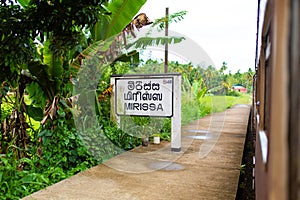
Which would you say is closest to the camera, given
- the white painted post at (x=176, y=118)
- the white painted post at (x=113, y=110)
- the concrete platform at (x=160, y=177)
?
the concrete platform at (x=160, y=177)

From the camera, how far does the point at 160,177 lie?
3.71 m

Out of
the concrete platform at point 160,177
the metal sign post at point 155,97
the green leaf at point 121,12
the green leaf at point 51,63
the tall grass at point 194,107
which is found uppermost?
the green leaf at point 121,12

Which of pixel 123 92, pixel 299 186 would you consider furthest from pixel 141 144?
pixel 299 186

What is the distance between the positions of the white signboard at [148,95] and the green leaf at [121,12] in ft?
2.96

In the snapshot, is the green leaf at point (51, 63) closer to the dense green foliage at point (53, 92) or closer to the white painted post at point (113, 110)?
the dense green foliage at point (53, 92)

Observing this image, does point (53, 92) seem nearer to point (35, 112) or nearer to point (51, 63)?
point (51, 63)

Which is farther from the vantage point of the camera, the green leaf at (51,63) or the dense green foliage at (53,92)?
the green leaf at (51,63)

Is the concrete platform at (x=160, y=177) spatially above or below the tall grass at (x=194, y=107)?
below

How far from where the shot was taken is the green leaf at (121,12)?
4660mm

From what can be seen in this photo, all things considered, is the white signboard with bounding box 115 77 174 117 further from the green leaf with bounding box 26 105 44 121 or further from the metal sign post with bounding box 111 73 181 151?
the green leaf with bounding box 26 105 44 121

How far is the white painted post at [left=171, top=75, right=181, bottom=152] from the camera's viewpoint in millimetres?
5137

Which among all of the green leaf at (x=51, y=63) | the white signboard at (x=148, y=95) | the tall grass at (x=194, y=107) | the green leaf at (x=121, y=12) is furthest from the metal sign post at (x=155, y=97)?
the tall grass at (x=194, y=107)

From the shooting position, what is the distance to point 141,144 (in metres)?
5.82

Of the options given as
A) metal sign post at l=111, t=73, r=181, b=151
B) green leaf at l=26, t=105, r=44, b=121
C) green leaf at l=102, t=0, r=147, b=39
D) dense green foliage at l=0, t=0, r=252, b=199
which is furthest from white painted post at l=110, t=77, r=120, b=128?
green leaf at l=26, t=105, r=44, b=121
